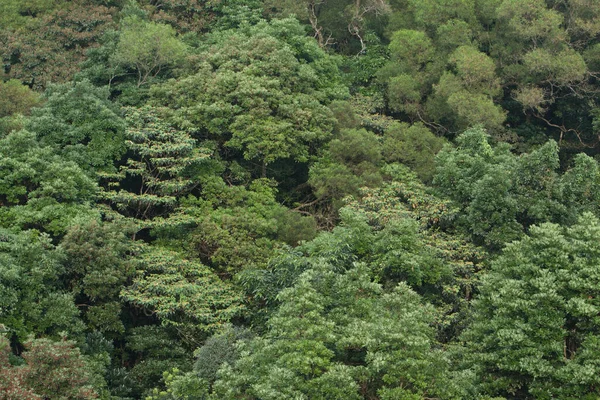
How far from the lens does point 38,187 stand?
78.5ft

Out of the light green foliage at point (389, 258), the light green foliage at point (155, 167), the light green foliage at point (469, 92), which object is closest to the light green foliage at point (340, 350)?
the light green foliage at point (389, 258)

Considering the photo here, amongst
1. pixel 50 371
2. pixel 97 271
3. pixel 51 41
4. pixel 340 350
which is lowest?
pixel 97 271

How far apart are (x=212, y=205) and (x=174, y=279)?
3707 millimetres

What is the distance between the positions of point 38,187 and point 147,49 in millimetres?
8260

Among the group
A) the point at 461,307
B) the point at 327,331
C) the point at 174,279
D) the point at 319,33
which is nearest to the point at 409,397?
the point at 327,331

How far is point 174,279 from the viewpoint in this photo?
22.9 metres

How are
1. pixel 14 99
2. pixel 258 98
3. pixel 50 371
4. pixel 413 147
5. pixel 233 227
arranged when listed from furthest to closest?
pixel 14 99 < pixel 413 147 < pixel 258 98 < pixel 233 227 < pixel 50 371

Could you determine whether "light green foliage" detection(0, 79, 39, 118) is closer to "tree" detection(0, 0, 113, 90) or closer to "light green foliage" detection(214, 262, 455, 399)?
"tree" detection(0, 0, 113, 90)

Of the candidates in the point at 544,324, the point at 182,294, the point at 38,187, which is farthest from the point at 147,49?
the point at 544,324

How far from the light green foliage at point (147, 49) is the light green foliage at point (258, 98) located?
1.09 metres

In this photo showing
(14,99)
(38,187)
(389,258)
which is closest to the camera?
(389,258)

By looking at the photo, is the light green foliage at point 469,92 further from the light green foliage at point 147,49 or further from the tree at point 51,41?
the tree at point 51,41

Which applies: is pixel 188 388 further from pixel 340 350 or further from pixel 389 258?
pixel 389 258

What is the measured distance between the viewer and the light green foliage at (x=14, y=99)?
28969 mm
